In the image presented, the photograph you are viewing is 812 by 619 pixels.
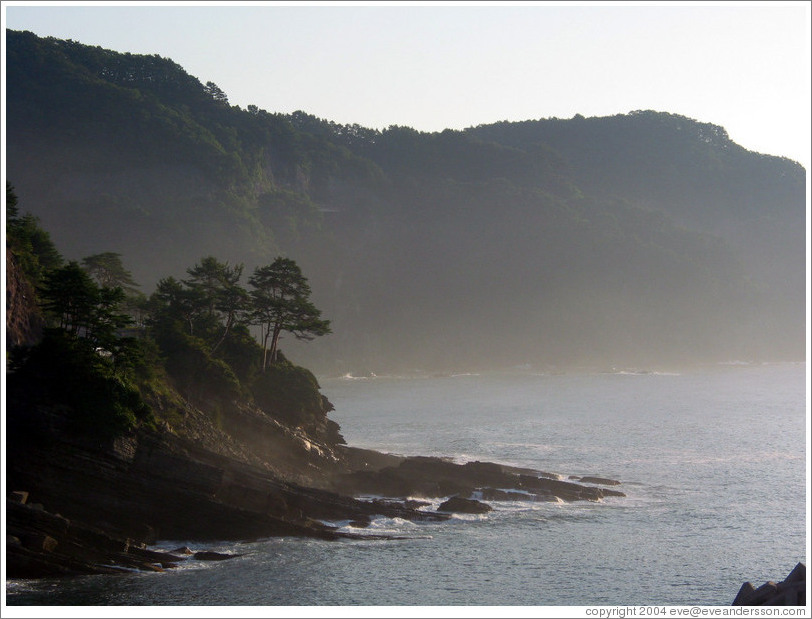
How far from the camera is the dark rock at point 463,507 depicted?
4941 cm

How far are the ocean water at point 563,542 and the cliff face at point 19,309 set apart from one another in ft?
42.8

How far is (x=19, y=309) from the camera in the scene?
44250 mm

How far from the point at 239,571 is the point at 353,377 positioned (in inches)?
5280

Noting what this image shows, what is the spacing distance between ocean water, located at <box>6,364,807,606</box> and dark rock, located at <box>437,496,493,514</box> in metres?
0.81

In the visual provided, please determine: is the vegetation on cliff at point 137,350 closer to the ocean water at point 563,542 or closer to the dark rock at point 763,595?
the ocean water at point 563,542

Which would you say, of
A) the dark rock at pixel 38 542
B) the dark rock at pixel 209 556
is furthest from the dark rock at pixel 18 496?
the dark rock at pixel 209 556

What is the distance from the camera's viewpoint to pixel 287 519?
43312 mm

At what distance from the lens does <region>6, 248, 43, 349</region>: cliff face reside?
42719 millimetres

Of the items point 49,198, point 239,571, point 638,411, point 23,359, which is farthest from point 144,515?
point 49,198

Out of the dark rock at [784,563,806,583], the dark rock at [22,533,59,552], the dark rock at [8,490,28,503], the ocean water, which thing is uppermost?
the dark rock at [8,490,28,503]

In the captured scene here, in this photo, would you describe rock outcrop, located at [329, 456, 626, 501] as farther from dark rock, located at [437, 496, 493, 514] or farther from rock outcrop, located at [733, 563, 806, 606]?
rock outcrop, located at [733, 563, 806, 606]

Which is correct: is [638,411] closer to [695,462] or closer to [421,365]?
[695,462]

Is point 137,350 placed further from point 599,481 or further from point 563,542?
point 599,481

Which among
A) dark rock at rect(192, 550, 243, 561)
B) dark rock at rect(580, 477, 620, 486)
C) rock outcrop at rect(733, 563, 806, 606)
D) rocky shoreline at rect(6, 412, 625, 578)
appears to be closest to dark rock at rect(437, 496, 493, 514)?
rocky shoreline at rect(6, 412, 625, 578)
